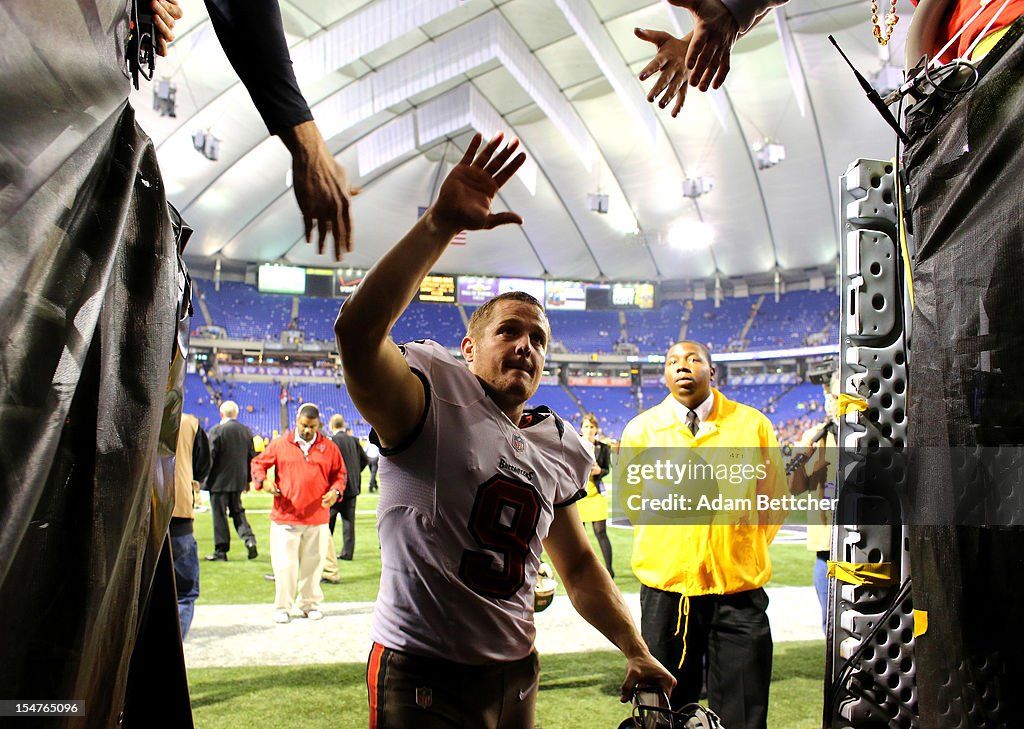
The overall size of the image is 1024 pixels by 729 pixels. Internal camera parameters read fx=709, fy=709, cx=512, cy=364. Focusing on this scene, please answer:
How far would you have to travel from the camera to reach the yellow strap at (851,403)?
2.04 metres

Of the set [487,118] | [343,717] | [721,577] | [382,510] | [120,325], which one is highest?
[487,118]

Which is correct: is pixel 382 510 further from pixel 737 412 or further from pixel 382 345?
pixel 737 412

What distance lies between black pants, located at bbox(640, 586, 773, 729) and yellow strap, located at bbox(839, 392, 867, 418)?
236 centimetres

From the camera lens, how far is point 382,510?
232 cm

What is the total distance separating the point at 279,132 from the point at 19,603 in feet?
3.15

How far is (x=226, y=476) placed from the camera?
10.1 metres

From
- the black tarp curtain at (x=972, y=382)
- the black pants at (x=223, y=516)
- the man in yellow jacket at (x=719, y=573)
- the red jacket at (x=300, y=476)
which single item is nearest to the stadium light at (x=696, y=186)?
the black pants at (x=223, y=516)

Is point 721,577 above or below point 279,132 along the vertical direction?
below

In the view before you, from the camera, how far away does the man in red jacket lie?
686 cm

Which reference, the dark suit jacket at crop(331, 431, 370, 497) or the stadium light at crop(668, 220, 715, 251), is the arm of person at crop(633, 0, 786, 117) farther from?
the stadium light at crop(668, 220, 715, 251)

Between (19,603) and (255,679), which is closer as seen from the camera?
(19,603)

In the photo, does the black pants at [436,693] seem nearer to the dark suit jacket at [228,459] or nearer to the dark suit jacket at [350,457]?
the dark suit jacket at [350,457]

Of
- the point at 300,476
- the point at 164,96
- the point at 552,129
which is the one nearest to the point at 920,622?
the point at 300,476

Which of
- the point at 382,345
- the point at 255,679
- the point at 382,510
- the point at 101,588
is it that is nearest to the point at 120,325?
the point at 101,588
